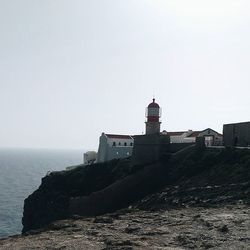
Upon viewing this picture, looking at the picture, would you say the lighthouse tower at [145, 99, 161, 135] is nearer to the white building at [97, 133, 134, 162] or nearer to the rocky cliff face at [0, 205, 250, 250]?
the white building at [97, 133, 134, 162]

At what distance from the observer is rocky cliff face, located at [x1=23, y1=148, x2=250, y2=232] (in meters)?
34.1

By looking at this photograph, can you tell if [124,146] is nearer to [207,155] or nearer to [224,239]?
[207,155]

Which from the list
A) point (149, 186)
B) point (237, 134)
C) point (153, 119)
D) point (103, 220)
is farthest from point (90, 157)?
point (103, 220)

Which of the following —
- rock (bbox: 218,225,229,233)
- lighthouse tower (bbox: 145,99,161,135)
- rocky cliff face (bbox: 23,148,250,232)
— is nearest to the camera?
rock (bbox: 218,225,229,233)

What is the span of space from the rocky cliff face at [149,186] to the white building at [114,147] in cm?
1595

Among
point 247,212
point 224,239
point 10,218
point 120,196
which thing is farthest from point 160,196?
point 10,218

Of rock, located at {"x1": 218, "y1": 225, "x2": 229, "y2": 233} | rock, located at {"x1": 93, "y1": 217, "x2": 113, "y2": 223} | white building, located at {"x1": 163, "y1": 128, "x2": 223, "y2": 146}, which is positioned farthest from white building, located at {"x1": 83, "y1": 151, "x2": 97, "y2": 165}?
rock, located at {"x1": 218, "y1": 225, "x2": 229, "y2": 233}

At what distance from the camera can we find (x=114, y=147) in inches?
3098

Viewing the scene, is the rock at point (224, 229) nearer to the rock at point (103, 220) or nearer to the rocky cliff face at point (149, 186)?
the rocky cliff face at point (149, 186)

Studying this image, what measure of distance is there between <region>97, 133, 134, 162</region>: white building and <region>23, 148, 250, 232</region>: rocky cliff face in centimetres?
1595

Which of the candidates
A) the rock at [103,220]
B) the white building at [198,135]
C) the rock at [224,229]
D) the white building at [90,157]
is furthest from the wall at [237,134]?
the white building at [90,157]

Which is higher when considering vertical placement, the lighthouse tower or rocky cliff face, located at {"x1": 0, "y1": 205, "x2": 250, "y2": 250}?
the lighthouse tower

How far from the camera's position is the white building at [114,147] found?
7838 cm

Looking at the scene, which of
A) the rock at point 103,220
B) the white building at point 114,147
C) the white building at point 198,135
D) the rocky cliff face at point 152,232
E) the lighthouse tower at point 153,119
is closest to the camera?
the rocky cliff face at point 152,232
